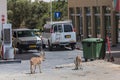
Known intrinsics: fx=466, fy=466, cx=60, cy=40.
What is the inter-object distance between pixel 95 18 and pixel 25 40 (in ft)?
34.1

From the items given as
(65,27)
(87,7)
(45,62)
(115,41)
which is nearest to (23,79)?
(45,62)

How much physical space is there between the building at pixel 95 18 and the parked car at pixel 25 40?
6.22 meters

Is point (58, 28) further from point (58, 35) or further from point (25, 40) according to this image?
point (25, 40)

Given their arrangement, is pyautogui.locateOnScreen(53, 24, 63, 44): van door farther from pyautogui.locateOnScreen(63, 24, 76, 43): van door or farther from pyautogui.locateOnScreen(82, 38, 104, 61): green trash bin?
pyautogui.locateOnScreen(82, 38, 104, 61): green trash bin

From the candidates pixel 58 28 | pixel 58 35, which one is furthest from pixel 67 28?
pixel 58 35

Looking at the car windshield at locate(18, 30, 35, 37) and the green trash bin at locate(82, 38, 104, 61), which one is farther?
the car windshield at locate(18, 30, 35, 37)

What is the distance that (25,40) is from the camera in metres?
32.4

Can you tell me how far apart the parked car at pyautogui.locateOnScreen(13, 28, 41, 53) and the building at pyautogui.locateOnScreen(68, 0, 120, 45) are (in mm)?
6219

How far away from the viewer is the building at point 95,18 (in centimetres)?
3647

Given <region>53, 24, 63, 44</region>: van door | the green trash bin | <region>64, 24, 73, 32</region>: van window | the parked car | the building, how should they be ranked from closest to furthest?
the green trash bin → the parked car → <region>53, 24, 63, 44</region>: van door → <region>64, 24, 73, 32</region>: van window → the building

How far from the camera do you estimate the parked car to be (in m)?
32.4

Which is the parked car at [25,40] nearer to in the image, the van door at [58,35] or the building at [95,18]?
the van door at [58,35]

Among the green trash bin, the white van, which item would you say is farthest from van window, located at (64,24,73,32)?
the green trash bin

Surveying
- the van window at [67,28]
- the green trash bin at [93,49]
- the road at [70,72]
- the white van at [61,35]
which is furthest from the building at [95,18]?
the road at [70,72]
